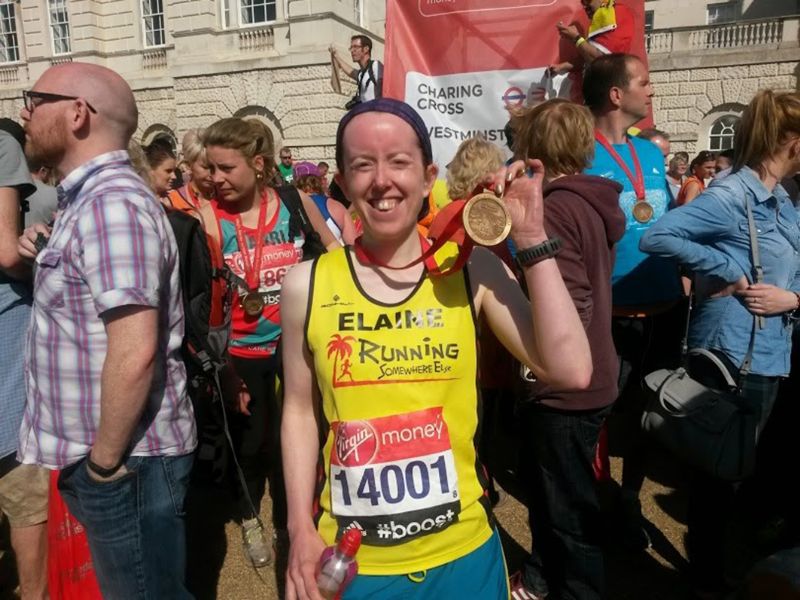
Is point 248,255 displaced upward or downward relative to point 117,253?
downward

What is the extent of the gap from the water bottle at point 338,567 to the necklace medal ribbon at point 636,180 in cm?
225

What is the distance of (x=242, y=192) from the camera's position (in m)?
3.25

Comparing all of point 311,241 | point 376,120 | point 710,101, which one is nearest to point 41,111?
point 376,120

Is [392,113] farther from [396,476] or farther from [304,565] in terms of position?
[304,565]

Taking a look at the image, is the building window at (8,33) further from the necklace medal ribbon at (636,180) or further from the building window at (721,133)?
the necklace medal ribbon at (636,180)

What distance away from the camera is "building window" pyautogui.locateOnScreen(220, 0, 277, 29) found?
18.3m

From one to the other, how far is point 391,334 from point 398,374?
10cm

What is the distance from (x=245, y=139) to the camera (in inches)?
127

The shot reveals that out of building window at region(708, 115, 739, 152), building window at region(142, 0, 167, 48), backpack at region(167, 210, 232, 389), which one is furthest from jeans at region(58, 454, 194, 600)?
building window at region(142, 0, 167, 48)

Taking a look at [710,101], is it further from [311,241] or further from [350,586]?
[350,586]

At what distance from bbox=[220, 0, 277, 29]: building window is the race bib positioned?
19238mm

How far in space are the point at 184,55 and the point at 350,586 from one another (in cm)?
2059

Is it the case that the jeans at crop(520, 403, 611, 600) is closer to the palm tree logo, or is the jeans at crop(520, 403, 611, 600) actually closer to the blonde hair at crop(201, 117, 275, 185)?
the palm tree logo

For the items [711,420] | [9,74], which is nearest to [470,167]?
[711,420]
